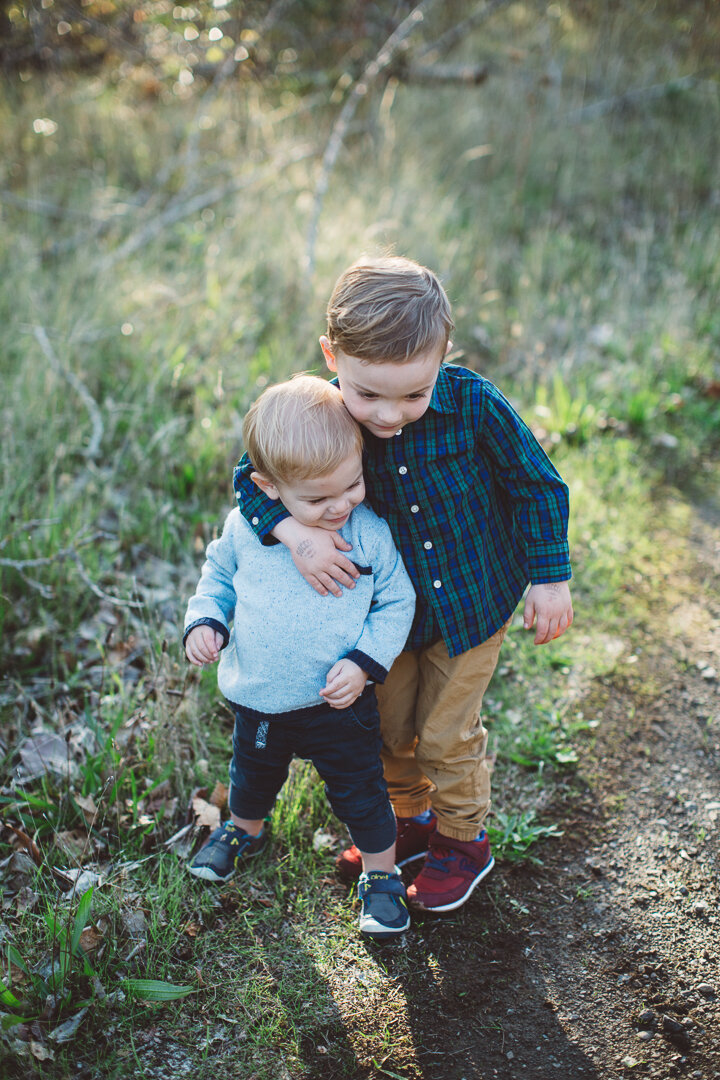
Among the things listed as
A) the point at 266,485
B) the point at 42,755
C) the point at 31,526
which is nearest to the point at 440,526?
the point at 266,485

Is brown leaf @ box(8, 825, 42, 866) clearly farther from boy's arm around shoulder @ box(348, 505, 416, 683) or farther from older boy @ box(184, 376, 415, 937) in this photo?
boy's arm around shoulder @ box(348, 505, 416, 683)

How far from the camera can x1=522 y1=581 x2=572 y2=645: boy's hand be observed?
2.26 m

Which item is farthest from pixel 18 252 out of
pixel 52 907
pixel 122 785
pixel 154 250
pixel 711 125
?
pixel 711 125

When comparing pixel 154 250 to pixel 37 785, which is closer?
pixel 37 785

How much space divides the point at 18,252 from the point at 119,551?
2.77 meters

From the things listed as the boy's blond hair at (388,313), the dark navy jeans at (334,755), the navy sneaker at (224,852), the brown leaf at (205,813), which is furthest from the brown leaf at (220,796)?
the boy's blond hair at (388,313)

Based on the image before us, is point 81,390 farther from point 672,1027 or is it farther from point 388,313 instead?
point 672,1027

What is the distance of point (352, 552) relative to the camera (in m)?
2.21

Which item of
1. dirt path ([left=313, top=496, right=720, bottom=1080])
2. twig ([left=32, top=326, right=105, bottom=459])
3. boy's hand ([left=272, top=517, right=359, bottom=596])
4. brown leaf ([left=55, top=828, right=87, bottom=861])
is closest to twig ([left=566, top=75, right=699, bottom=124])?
twig ([left=32, top=326, right=105, bottom=459])

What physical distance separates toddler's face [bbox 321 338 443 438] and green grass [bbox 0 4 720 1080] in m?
1.32

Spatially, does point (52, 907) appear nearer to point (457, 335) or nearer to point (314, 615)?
point (314, 615)

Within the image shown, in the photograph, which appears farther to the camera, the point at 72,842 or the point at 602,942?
the point at 72,842

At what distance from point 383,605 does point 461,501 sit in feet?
1.19

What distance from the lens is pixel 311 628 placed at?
216cm
